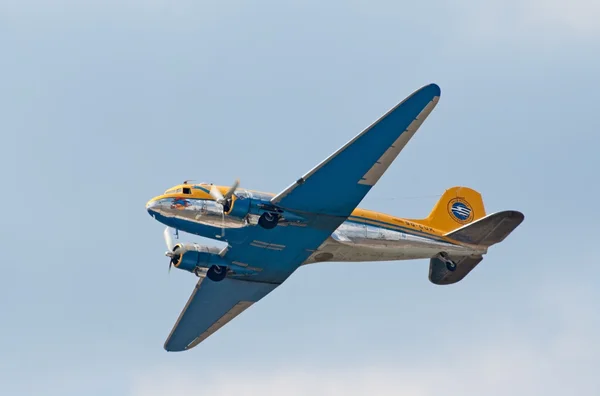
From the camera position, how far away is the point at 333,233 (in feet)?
157

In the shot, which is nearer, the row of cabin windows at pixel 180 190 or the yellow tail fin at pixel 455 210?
the row of cabin windows at pixel 180 190

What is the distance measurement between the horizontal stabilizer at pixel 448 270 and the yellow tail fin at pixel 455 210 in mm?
1706

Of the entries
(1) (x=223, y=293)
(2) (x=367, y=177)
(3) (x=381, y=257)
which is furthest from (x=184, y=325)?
(2) (x=367, y=177)

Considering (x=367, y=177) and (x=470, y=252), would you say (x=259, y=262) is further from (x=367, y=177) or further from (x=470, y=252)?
(x=470, y=252)

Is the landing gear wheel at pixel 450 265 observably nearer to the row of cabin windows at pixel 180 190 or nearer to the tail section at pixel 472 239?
the tail section at pixel 472 239

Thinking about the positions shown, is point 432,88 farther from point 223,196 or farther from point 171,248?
point 171,248

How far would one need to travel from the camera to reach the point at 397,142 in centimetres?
4369

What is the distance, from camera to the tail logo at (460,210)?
5400 centimetres

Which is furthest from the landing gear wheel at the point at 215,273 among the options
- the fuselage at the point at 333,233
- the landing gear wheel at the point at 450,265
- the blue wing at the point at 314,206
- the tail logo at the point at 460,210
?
the tail logo at the point at 460,210

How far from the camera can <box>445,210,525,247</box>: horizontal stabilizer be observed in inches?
1957

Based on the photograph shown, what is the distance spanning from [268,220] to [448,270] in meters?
12.5

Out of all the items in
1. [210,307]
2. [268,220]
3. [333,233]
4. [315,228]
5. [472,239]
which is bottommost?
[210,307]

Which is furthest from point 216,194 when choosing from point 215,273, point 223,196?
point 215,273

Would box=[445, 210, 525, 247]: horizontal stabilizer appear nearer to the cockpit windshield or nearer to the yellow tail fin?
the yellow tail fin
